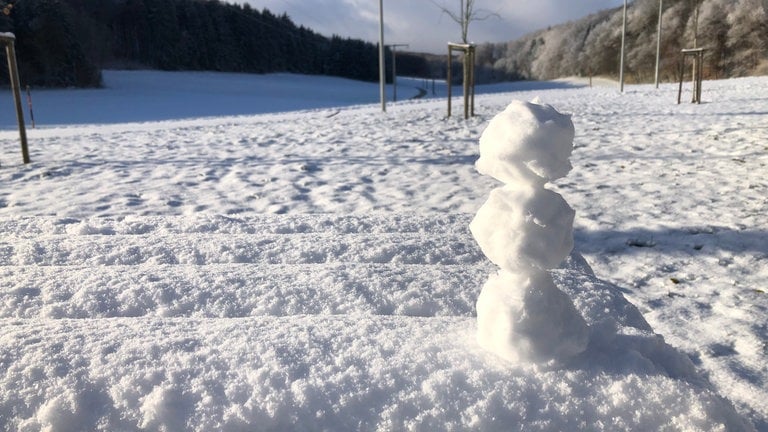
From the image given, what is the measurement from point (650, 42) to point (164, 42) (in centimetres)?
4695

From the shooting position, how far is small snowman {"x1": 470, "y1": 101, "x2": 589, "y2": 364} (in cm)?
177

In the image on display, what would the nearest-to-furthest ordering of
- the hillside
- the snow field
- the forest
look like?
1. the snow field
2. the forest
3. the hillside

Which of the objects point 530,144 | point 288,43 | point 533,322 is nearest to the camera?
point 530,144

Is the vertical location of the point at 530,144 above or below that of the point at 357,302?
above

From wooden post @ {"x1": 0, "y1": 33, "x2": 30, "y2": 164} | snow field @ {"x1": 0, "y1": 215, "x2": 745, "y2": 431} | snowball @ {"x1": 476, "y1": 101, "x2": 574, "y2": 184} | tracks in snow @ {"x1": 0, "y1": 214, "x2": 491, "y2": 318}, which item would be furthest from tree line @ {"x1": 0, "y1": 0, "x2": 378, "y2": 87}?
snowball @ {"x1": 476, "y1": 101, "x2": 574, "y2": 184}

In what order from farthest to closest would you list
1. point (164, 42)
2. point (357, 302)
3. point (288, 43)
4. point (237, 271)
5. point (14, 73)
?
point (288, 43) < point (164, 42) < point (14, 73) < point (237, 271) < point (357, 302)

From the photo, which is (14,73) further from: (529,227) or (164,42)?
(164,42)

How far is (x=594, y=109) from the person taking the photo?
14.0 meters

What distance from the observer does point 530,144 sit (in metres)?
1.75

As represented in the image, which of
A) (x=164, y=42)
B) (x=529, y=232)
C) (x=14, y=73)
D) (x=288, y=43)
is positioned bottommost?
(x=529, y=232)

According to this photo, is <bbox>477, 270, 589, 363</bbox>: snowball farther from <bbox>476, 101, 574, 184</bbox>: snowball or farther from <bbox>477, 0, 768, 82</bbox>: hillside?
<bbox>477, 0, 768, 82</bbox>: hillside

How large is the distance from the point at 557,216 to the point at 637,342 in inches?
26.0

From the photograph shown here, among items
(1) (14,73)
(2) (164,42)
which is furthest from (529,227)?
(2) (164,42)

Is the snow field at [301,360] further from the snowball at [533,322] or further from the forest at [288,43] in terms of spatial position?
the forest at [288,43]
